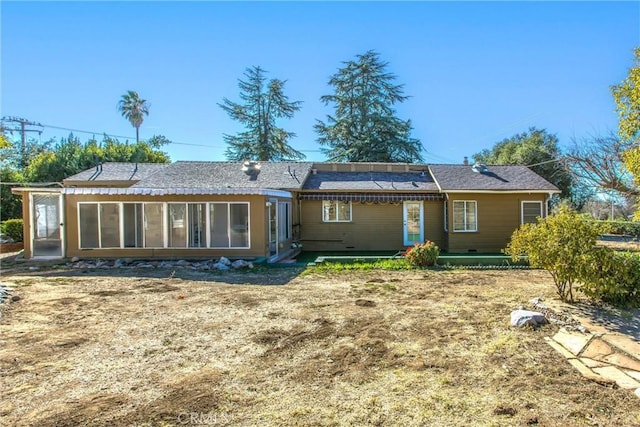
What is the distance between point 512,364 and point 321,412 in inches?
103

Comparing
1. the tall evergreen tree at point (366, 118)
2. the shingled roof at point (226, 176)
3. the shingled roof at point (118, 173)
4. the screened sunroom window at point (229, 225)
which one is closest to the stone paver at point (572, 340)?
the screened sunroom window at point (229, 225)

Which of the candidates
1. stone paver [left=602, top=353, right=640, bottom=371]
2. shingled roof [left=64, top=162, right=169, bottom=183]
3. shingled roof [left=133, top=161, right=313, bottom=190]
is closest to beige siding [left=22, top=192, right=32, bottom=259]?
shingled roof [left=133, top=161, right=313, bottom=190]

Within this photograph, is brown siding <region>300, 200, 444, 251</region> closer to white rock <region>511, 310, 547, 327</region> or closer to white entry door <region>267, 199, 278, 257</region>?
white entry door <region>267, 199, 278, 257</region>

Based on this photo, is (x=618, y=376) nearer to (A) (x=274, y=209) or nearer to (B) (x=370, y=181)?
(A) (x=274, y=209)

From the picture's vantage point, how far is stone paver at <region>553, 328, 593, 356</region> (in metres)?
5.12

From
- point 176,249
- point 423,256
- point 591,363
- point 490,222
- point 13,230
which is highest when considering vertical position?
point 490,222

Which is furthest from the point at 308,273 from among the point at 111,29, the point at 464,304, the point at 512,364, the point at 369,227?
the point at 111,29

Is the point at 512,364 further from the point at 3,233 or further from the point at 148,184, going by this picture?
the point at 3,233

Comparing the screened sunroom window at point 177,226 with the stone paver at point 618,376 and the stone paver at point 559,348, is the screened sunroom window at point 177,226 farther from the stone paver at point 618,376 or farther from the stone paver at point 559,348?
the stone paver at point 618,376

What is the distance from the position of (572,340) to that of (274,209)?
1068cm

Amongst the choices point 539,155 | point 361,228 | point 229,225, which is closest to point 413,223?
point 361,228

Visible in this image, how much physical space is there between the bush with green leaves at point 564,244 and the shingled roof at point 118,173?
17196mm

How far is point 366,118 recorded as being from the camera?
34312mm

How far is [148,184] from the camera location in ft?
53.6
